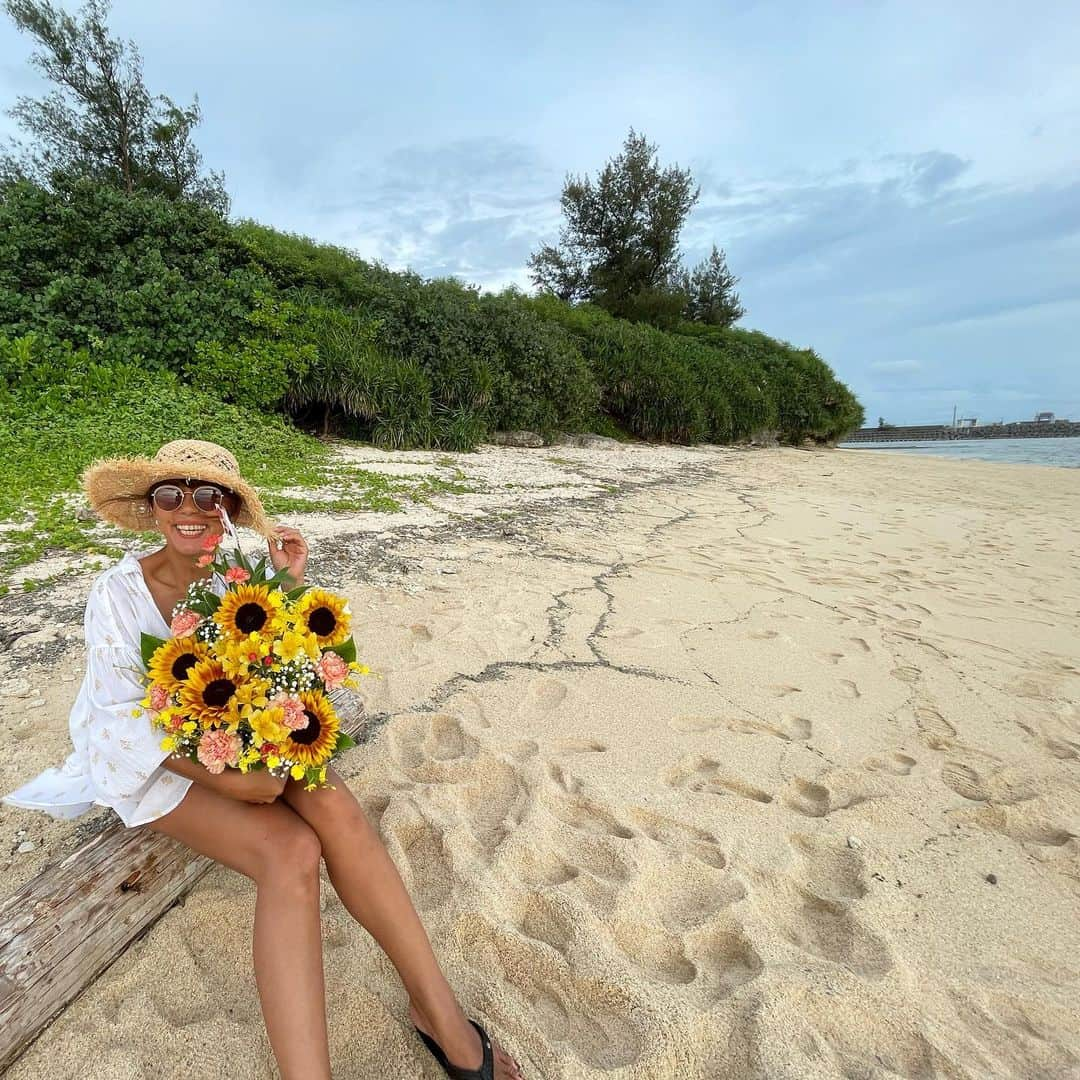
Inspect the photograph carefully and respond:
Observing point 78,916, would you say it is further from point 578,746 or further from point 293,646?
point 578,746

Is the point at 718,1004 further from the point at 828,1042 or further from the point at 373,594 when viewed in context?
the point at 373,594

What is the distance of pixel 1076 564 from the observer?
A: 20.6ft

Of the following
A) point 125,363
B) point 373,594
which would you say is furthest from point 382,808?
point 125,363

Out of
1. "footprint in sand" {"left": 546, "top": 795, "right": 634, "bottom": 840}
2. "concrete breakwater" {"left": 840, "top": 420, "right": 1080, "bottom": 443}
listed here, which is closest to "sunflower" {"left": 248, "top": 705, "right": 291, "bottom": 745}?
"footprint in sand" {"left": 546, "top": 795, "right": 634, "bottom": 840}

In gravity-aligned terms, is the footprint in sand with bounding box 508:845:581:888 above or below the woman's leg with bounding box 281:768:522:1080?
below

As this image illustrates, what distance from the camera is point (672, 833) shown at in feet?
7.64

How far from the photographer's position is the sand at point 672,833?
166 cm

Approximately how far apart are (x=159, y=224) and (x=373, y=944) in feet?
37.5

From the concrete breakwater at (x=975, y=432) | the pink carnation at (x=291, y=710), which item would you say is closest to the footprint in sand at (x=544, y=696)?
the pink carnation at (x=291, y=710)

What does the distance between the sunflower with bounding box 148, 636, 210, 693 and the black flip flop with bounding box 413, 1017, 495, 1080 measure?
1.09m

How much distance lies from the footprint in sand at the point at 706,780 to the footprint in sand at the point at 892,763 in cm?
55

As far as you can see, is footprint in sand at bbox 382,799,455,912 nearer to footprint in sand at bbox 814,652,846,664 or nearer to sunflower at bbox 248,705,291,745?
sunflower at bbox 248,705,291,745

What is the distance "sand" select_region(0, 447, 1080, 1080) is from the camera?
1656 millimetres

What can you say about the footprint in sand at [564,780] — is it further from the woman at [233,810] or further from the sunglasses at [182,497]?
the sunglasses at [182,497]
